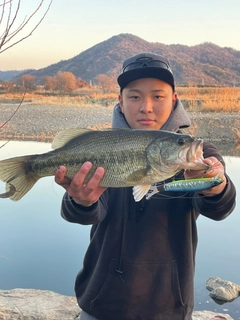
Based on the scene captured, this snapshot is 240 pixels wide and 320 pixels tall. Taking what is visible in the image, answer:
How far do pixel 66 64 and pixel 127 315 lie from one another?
14258cm

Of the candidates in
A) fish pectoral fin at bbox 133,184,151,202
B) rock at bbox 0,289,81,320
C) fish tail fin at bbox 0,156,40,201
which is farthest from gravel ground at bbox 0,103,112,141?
fish pectoral fin at bbox 133,184,151,202

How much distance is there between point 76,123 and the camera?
25438 mm

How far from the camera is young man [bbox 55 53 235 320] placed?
242cm

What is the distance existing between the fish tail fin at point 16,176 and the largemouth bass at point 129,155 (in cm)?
4

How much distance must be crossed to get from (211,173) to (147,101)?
2.42ft

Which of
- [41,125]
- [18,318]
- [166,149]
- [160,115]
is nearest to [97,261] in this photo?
[166,149]

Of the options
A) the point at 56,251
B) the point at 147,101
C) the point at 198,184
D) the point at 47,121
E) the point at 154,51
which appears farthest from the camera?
the point at 154,51

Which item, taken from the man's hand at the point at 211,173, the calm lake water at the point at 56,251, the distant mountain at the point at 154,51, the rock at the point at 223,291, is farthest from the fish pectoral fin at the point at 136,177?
the distant mountain at the point at 154,51

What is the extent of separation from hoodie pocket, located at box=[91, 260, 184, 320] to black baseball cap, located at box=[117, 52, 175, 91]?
1195 millimetres

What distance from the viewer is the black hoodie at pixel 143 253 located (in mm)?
2439

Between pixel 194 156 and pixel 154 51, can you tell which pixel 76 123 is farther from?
pixel 154 51

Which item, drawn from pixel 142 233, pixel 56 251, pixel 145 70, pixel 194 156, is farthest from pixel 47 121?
pixel 194 156

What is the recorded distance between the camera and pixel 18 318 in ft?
14.1

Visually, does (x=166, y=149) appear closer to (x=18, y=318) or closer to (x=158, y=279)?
(x=158, y=279)
